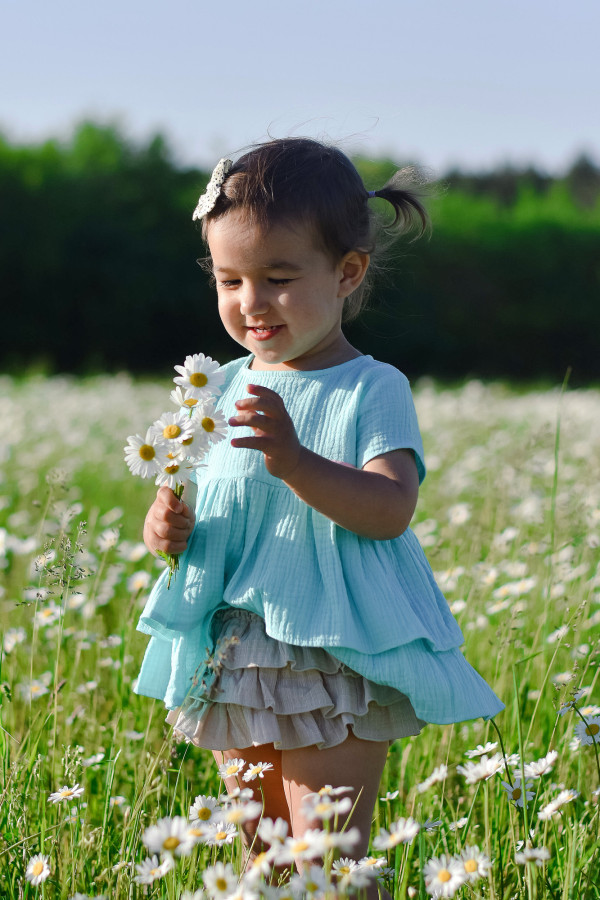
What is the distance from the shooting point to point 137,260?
22.5m

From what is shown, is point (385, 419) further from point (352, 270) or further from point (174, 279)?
point (174, 279)

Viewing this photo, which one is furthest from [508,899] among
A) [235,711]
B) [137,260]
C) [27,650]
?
[137,260]

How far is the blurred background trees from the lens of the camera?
70.4ft

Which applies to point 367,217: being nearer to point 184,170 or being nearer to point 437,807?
point 437,807

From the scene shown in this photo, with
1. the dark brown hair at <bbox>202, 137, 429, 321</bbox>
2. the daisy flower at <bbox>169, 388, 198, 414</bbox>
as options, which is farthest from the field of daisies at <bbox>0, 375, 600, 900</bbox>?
the dark brown hair at <bbox>202, 137, 429, 321</bbox>

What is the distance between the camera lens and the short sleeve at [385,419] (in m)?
1.61

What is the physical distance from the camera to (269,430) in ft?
4.69

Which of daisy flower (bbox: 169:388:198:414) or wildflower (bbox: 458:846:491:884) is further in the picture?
daisy flower (bbox: 169:388:198:414)

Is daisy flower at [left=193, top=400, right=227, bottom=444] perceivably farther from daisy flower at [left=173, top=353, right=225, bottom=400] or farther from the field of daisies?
the field of daisies

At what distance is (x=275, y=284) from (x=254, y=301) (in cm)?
5

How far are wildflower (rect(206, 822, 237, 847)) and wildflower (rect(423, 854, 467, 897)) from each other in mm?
285

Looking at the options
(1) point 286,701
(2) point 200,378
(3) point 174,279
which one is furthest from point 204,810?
(3) point 174,279

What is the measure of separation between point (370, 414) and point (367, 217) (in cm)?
39

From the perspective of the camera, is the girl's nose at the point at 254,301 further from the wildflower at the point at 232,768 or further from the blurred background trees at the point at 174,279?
the blurred background trees at the point at 174,279
